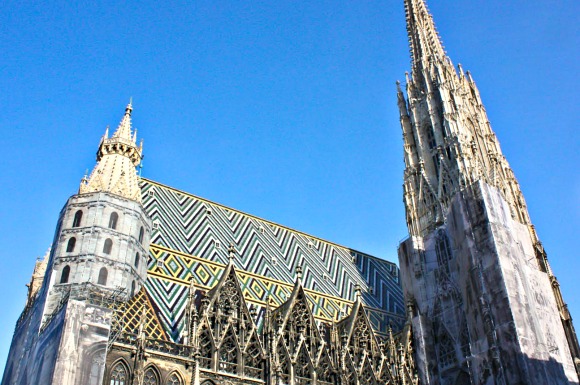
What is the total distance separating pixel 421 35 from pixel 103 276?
29.2m

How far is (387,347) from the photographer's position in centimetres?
2748

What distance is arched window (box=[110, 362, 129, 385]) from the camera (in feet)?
62.4

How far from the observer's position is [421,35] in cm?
4172

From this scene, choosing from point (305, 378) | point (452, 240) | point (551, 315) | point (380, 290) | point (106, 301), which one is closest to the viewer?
point (106, 301)

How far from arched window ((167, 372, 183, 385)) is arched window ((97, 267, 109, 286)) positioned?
490 cm

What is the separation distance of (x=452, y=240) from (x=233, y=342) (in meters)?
13.5

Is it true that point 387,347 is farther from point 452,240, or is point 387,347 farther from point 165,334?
point 165,334

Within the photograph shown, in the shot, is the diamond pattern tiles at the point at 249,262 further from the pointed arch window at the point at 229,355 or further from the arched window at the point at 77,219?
the arched window at the point at 77,219

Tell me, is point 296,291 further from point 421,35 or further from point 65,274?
point 421,35

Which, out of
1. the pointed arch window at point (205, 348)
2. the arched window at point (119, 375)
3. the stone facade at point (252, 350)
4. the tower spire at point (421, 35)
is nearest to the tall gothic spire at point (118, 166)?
the stone facade at point (252, 350)

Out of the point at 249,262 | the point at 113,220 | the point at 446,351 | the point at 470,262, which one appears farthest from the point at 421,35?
the point at 113,220

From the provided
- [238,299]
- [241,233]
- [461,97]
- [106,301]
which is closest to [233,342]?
[238,299]

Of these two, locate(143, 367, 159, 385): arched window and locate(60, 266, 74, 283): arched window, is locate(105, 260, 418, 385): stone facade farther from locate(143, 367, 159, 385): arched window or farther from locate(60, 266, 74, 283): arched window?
locate(60, 266, 74, 283): arched window

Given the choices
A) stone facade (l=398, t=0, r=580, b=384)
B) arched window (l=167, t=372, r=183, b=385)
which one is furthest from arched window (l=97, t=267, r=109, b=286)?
stone facade (l=398, t=0, r=580, b=384)
